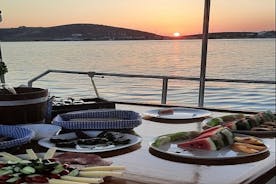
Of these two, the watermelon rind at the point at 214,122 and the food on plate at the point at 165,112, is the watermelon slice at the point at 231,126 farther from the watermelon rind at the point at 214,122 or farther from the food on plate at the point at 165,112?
the food on plate at the point at 165,112

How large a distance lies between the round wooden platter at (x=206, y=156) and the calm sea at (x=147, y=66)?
1763mm

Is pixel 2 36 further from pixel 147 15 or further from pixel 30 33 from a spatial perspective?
pixel 147 15

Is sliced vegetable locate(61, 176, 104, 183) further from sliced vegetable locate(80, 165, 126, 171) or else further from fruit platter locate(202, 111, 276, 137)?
fruit platter locate(202, 111, 276, 137)

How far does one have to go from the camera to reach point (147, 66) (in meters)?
6.28

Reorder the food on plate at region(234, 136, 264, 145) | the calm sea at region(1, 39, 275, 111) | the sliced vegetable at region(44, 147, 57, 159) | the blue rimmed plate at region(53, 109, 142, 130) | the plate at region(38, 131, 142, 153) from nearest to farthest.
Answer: the sliced vegetable at region(44, 147, 57, 159) → the plate at region(38, 131, 142, 153) → the food on plate at region(234, 136, 264, 145) → the blue rimmed plate at region(53, 109, 142, 130) → the calm sea at region(1, 39, 275, 111)

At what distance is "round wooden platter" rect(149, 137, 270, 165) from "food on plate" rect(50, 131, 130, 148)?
12 cm

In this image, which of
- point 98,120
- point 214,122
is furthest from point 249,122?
point 98,120

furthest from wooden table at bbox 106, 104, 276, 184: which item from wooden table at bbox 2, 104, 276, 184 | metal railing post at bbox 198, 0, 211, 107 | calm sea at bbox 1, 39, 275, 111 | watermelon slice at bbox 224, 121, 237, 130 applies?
calm sea at bbox 1, 39, 275, 111

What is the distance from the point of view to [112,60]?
6504mm

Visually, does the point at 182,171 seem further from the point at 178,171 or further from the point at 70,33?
the point at 70,33

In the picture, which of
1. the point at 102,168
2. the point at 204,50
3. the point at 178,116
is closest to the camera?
the point at 102,168

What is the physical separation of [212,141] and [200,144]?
1.5 inches

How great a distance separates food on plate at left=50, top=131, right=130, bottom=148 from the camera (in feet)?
4.74

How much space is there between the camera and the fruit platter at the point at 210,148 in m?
1.33
